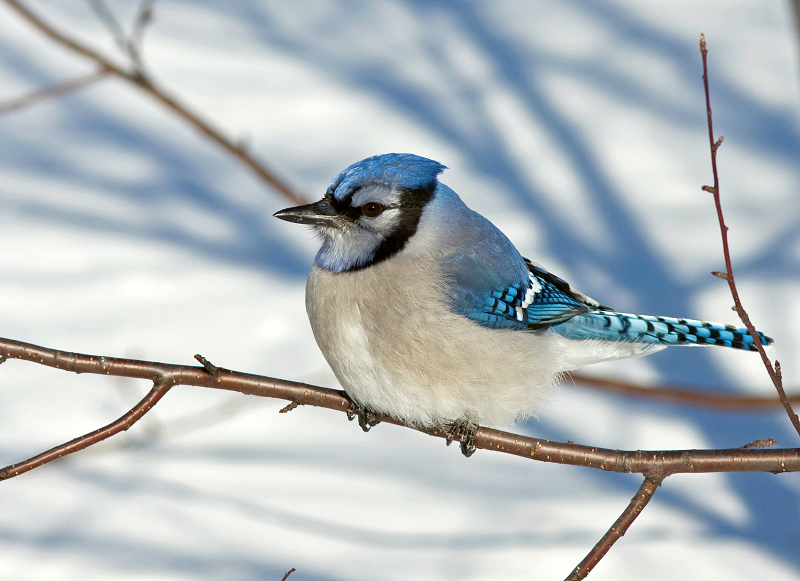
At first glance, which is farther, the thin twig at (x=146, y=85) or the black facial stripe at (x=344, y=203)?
the thin twig at (x=146, y=85)

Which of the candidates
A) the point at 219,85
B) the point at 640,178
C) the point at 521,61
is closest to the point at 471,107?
the point at 521,61

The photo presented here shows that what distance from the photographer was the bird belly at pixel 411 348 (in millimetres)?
1784

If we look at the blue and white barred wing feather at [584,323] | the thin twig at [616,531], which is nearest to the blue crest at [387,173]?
the blue and white barred wing feather at [584,323]

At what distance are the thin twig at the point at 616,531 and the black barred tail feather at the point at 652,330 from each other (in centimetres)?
41

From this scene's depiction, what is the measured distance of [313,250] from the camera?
4055 mm

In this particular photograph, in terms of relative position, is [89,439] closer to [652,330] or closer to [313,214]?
[313,214]

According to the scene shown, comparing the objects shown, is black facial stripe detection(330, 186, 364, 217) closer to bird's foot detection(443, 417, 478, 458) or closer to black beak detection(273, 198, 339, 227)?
black beak detection(273, 198, 339, 227)

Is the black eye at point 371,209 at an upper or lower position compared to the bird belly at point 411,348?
upper

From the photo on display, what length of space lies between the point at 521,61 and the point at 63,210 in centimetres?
250

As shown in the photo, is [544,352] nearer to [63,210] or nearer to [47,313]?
[47,313]

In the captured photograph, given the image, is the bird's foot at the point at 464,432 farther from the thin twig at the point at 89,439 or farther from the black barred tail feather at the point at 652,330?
the thin twig at the point at 89,439

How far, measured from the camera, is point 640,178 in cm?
407

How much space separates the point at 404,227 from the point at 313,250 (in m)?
2.21

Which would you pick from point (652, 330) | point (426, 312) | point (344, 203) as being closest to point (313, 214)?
point (344, 203)
